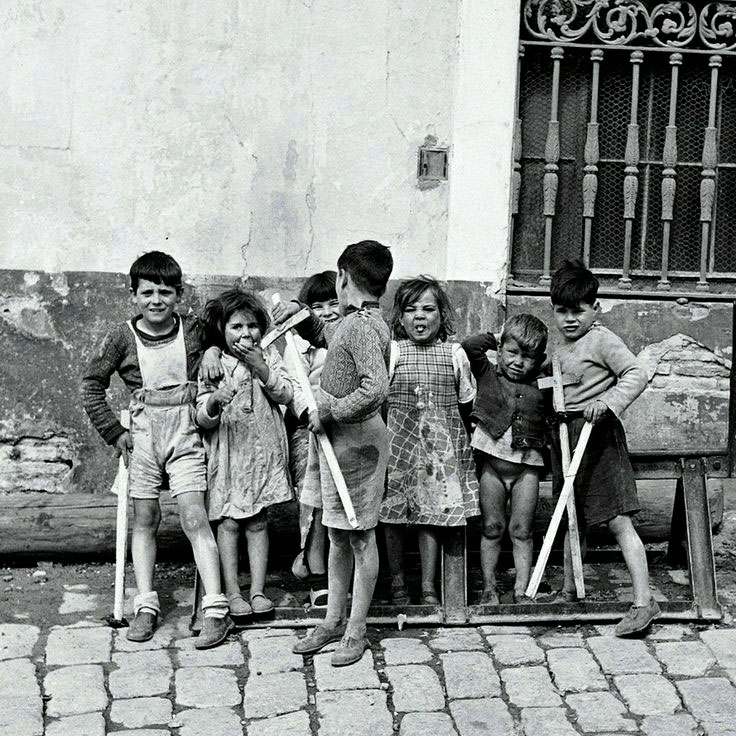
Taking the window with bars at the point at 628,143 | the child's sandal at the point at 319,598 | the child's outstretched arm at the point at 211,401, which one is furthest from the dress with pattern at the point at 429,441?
the window with bars at the point at 628,143

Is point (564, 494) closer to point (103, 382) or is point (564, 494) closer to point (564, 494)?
point (564, 494)

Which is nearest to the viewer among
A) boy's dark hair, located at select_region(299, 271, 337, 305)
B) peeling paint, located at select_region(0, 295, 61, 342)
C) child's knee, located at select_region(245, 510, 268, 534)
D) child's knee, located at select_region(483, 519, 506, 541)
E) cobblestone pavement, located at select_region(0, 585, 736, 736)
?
cobblestone pavement, located at select_region(0, 585, 736, 736)

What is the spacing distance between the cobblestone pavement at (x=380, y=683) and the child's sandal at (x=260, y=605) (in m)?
0.08

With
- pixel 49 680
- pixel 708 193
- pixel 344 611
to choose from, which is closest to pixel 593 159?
pixel 708 193

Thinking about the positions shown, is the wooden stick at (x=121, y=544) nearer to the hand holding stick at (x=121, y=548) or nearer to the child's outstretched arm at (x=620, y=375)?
the hand holding stick at (x=121, y=548)

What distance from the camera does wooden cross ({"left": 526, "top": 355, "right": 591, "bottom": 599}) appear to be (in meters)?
5.20

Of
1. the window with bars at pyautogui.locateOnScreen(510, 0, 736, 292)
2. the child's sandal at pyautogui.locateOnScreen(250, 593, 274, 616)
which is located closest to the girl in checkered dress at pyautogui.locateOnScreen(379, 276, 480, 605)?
the child's sandal at pyautogui.locateOnScreen(250, 593, 274, 616)

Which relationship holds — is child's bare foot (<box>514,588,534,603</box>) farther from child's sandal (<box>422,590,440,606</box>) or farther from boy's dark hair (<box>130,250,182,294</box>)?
boy's dark hair (<box>130,250,182,294</box>)

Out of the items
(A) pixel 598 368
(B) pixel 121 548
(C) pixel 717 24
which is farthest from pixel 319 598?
(C) pixel 717 24

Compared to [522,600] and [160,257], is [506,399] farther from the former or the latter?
[160,257]

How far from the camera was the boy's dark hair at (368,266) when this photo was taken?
15.8 feet

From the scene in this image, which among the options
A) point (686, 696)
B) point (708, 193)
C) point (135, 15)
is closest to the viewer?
point (686, 696)

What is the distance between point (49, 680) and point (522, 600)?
6.55 feet

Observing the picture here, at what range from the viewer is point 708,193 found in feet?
23.2
